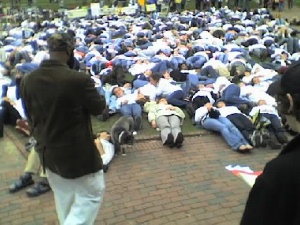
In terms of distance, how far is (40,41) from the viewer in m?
16.7

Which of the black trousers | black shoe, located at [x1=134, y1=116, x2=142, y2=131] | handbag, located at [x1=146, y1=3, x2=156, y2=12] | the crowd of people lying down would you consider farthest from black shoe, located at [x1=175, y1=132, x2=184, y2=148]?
handbag, located at [x1=146, y1=3, x2=156, y2=12]

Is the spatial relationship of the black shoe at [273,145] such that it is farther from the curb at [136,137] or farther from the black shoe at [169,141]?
the black shoe at [169,141]

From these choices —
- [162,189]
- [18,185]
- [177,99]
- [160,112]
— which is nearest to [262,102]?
[177,99]

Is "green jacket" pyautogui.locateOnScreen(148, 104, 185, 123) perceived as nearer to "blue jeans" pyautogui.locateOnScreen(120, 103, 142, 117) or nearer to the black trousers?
"blue jeans" pyautogui.locateOnScreen(120, 103, 142, 117)

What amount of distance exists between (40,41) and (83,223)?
46.6 feet

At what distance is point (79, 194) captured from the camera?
3.65 meters

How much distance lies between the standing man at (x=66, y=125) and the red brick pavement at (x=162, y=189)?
1.63m

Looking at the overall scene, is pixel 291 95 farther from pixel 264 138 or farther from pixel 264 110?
pixel 264 110

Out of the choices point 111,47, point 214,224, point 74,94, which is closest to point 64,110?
point 74,94

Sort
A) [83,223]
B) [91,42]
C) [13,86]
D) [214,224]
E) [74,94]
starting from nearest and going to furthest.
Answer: [74,94], [83,223], [214,224], [13,86], [91,42]

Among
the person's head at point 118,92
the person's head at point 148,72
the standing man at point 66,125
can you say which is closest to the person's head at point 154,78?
the person's head at point 148,72

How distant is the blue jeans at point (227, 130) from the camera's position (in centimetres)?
769

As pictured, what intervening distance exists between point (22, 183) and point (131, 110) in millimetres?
3829

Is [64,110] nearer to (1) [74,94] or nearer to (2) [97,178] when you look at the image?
(1) [74,94]
